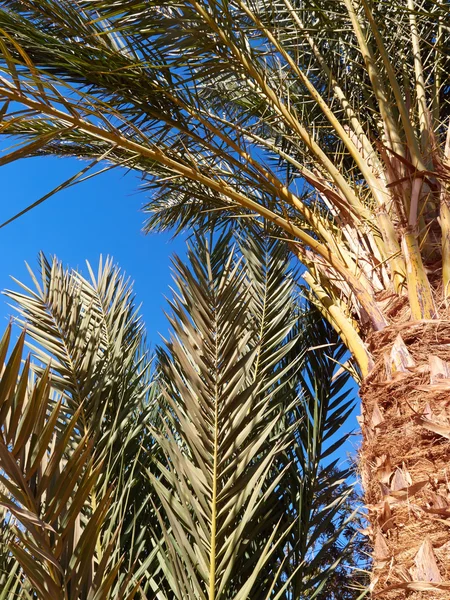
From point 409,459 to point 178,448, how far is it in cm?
72

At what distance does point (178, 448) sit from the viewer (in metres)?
2.07

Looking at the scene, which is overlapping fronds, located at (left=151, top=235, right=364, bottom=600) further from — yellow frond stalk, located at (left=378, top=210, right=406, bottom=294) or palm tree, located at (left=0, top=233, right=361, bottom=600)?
yellow frond stalk, located at (left=378, top=210, right=406, bottom=294)

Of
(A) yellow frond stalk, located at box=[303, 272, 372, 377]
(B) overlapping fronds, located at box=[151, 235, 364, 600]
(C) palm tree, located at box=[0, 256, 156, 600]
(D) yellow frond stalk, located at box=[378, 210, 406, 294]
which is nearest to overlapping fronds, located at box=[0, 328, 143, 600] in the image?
(C) palm tree, located at box=[0, 256, 156, 600]

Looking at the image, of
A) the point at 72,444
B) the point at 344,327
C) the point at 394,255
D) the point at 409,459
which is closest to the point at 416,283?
the point at 394,255

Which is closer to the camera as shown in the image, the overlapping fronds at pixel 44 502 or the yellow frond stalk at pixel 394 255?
the overlapping fronds at pixel 44 502

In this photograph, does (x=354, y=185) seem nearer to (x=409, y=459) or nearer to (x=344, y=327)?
(x=344, y=327)

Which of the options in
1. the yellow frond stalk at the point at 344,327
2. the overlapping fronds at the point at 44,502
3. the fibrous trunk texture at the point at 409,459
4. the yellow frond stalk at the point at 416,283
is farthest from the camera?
the yellow frond stalk at the point at 344,327

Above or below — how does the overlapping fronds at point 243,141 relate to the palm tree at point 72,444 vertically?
above

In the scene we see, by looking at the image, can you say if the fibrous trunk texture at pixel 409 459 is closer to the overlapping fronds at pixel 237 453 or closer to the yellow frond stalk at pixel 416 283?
the yellow frond stalk at pixel 416 283

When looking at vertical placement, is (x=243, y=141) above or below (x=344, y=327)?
above

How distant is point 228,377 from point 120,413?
28.6 inches

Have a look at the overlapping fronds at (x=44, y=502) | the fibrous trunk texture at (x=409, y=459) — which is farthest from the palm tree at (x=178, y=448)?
the fibrous trunk texture at (x=409, y=459)

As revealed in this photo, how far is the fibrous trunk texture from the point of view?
1.83m

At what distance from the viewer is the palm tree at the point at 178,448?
138 centimetres
